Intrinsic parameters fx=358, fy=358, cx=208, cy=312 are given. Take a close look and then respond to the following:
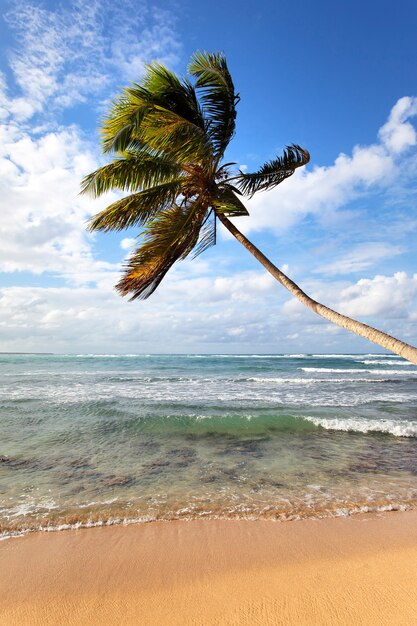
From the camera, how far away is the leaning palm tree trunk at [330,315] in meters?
3.64

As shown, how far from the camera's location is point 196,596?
121 inches

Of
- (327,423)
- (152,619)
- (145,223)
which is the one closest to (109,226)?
(145,223)

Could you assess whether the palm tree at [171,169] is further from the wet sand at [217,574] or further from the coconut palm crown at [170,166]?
the wet sand at [217,574]

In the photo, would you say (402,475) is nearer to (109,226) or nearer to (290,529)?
(290,529)

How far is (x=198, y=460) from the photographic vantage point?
7.37 meters

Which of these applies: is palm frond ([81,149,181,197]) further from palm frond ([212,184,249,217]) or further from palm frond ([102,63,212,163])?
palm frond ([212,184,249,217])

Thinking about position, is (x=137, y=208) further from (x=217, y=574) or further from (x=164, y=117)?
(x=217, y=574)

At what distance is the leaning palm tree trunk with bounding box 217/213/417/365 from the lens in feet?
12.0

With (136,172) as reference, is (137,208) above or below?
below

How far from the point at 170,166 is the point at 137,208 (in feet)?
3.07

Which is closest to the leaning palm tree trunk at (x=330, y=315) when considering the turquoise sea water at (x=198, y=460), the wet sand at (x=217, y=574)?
the wet sand at (x=217, y=574)

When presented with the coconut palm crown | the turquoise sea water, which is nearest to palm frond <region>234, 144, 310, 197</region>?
the coconut palm crown

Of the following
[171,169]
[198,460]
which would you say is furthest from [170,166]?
[198,460]

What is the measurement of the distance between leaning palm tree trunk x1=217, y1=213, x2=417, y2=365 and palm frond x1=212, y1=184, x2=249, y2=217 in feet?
0.41
